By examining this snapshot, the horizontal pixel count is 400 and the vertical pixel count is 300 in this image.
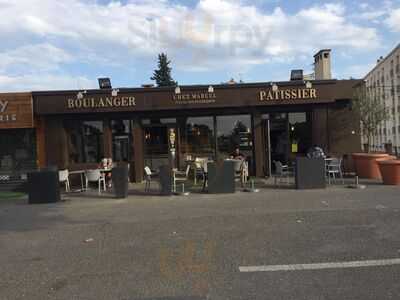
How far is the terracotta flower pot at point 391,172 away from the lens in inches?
514

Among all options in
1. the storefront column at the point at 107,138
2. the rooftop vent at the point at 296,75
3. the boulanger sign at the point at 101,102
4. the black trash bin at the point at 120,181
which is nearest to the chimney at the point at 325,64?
the rooftop vent at the point at 296,75

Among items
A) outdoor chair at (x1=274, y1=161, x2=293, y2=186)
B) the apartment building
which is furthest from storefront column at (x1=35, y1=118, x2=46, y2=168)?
the apartment building

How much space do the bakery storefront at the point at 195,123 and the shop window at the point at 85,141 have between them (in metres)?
0.04

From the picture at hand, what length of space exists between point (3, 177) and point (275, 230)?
13224 mm

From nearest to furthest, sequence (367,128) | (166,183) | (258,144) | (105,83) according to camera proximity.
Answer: (166,183) → (258,144) → (105,83) → (367,128)

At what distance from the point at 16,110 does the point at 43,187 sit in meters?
5.61

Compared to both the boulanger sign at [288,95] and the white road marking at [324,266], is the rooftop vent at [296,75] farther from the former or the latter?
the white road marking at [324,266]

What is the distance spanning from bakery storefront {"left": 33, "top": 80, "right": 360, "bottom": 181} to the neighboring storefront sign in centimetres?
40

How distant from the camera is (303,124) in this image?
17.8 meters

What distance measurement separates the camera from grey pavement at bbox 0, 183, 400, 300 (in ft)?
16.3

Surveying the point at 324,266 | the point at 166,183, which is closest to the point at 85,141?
the point at 166,183

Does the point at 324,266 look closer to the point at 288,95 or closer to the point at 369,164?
the point at 369,164

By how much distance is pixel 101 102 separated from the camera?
16562 mm

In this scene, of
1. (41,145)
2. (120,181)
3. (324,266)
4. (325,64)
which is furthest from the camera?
(325,64)
